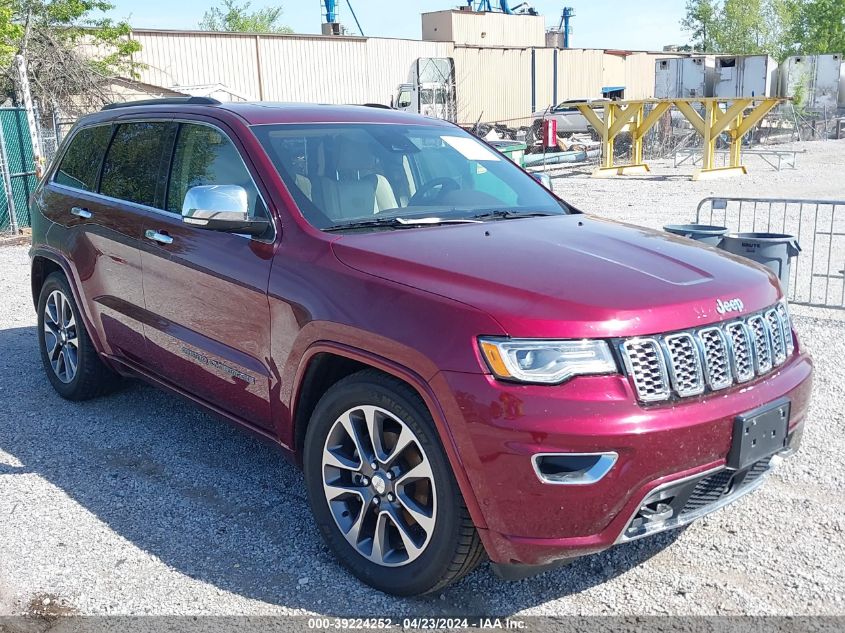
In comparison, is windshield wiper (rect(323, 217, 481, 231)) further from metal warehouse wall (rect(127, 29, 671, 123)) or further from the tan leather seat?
metal warehouse wall (rect(127, 29, 671, 123))

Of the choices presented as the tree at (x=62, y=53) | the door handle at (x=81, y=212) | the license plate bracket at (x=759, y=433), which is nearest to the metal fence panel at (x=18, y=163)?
the tree at (x=62, y=53)

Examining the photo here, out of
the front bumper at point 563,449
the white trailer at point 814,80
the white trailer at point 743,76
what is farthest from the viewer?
the white trailer at point 814,80

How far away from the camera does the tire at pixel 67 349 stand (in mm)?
5355

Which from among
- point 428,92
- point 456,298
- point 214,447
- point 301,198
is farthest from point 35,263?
point 428,92

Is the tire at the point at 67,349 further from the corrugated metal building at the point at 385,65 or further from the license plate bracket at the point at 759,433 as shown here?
the corrugated metal building at the point at 385,65

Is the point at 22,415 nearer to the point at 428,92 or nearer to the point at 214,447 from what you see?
the point at 214,447

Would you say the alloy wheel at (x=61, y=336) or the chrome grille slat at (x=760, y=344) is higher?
the chrome grille slat at (x=760, y=344)

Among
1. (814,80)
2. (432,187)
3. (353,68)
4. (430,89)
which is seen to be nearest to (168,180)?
(432,187)

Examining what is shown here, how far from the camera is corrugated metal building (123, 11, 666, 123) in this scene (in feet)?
99.8

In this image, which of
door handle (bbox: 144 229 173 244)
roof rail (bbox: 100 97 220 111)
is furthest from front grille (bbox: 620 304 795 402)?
roof rail (bbox: 100 97 220 111)

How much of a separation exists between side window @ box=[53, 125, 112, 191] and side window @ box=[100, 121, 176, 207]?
14cm

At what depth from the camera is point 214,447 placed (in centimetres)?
487

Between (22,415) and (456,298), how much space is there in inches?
146

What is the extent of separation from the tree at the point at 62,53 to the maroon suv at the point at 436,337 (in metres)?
15.0
